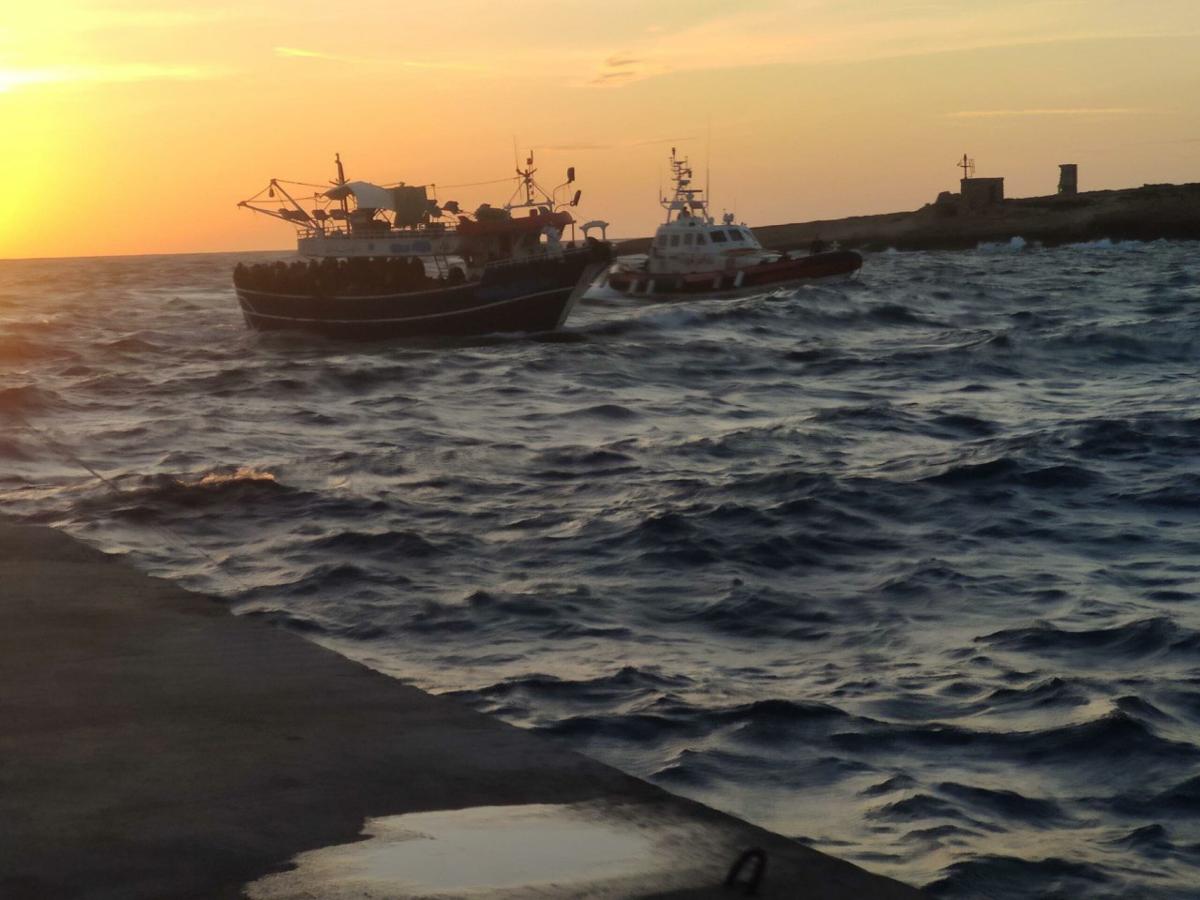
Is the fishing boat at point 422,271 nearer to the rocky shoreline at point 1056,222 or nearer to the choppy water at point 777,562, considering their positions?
the choppy water at point 777,562

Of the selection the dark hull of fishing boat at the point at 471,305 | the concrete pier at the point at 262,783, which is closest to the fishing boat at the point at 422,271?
the dark hull of fishing boat at the point at 471,305

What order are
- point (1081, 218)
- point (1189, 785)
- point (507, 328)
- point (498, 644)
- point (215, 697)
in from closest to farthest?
point (215, 697), point (1189, 785), point (498, 644), point (507, 328), point (1081, 218)

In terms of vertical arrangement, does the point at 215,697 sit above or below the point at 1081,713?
above

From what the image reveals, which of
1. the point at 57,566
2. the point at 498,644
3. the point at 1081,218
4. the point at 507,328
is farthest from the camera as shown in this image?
the point at 1081,218

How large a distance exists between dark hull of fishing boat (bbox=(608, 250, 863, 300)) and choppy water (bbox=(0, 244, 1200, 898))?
27686 mm

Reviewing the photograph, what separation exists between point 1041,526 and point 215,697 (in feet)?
32.6

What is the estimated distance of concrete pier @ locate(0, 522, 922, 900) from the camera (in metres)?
4.29

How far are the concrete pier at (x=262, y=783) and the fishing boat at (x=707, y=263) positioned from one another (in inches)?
2130

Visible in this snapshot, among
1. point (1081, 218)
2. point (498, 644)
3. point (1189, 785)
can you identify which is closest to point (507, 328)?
point (498, 644)

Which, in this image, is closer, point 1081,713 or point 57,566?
point 1081,713

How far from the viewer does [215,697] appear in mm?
6148

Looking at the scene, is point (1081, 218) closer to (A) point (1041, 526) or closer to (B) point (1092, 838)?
(A) point (1041, 526)

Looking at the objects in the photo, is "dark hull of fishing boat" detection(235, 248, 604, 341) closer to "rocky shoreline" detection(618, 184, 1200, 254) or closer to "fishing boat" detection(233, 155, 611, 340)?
"fishing boat" detection(233, 155, 611, 340)

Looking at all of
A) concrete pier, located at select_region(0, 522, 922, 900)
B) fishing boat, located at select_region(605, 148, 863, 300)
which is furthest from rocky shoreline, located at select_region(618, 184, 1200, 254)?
concrete pier, located at select_region(0, 522, 922, 900)
